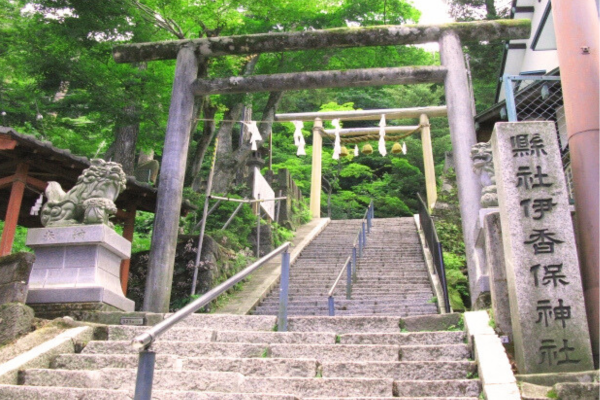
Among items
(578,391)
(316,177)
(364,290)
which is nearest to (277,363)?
(578,391)

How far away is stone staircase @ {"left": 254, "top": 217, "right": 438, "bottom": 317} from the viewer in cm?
1012

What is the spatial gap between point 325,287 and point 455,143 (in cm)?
403

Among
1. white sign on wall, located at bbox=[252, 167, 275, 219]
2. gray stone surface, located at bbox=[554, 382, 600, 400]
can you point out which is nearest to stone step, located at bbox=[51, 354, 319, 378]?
gray stone surface, located at bbox=[554, 382, 600, 400]

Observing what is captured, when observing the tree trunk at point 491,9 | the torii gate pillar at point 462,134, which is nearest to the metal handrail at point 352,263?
the torii gate pillar at point 462,134

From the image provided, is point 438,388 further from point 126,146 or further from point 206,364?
point 126,146

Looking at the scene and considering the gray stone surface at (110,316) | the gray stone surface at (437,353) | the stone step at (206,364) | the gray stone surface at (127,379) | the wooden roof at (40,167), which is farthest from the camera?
the wooden roof at (40,167)

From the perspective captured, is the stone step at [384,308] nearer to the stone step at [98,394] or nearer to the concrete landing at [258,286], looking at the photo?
the concrete landing at [258,286]

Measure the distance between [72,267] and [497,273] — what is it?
479 centimetres

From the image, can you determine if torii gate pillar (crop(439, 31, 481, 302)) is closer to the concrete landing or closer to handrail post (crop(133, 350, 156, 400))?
the concrete landing

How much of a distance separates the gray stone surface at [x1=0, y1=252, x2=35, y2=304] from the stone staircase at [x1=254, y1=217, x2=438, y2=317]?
5.08 m

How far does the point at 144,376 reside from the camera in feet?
10.5

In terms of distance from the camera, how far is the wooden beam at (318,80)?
10617 mm

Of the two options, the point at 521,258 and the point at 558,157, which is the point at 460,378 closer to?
the point at 521,258

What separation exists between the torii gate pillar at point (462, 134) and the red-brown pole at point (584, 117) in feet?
9.33
